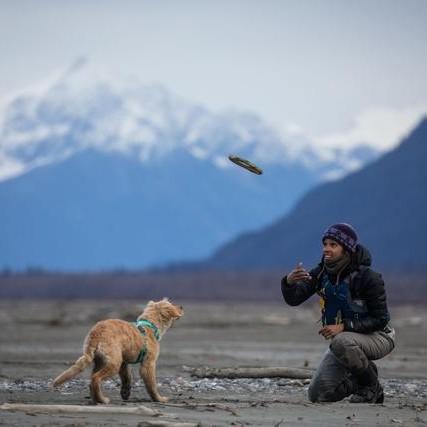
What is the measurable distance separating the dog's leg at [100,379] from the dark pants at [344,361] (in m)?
2.01

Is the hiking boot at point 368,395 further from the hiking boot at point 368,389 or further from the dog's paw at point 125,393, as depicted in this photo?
the dog's paw at point 125,393

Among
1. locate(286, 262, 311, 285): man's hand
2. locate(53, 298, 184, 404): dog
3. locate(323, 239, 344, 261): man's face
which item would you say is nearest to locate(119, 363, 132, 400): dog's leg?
locate(53, 298, 184, 404): dog

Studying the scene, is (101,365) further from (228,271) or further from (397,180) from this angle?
Answer: (397,180)

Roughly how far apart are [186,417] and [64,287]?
13621 centimetres

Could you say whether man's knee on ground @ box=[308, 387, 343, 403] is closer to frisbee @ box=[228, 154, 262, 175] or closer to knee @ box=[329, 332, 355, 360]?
knee @ box=[329, 332, 355, 360]

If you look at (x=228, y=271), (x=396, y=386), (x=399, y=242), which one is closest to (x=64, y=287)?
(x=228, y=271)

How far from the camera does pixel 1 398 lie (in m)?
13.5

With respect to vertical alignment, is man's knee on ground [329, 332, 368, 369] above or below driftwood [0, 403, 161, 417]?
above

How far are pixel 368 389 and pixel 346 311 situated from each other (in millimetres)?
861

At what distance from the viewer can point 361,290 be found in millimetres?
12641

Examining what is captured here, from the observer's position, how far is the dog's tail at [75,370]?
12039 millimetres

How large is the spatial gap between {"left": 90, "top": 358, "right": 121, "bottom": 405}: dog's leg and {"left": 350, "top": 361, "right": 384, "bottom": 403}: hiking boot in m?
2.37

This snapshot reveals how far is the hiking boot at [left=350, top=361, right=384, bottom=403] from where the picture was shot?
42.8ft

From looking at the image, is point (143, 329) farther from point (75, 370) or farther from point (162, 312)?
point (75, 370)
